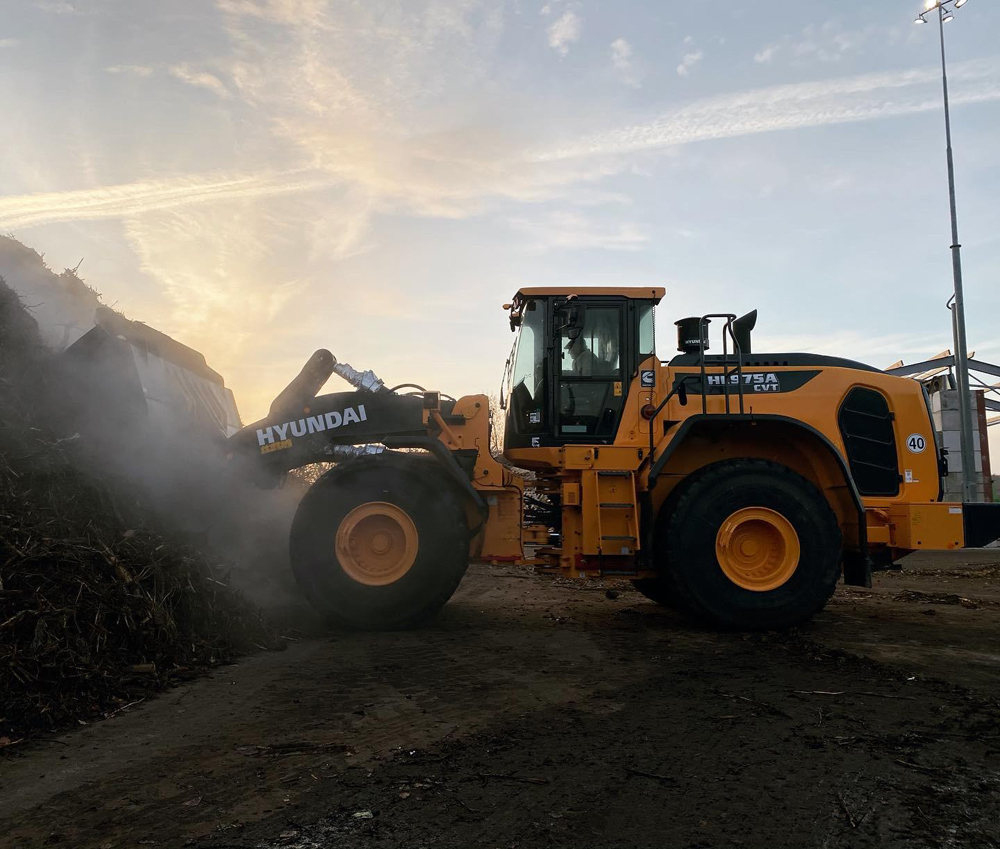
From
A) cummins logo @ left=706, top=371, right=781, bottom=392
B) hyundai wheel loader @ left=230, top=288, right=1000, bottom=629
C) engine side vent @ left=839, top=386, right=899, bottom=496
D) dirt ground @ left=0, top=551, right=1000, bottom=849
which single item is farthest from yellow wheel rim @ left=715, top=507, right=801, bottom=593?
cummins logo @ left=706, top=371, right=781, bottom=392

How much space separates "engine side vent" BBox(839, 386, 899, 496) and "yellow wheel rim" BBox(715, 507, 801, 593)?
3.39 feet

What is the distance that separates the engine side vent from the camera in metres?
6.77

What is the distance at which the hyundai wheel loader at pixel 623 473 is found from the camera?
6.34 metres

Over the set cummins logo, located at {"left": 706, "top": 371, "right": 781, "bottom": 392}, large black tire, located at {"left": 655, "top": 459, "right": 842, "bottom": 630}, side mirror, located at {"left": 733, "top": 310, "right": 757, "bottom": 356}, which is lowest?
large black tire, located at {"left": 655, "top": 459, "right": 842, "bottom": 630}

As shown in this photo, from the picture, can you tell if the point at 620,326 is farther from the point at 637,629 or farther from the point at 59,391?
the point at 59,391

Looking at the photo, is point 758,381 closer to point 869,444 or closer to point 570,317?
point 869,444

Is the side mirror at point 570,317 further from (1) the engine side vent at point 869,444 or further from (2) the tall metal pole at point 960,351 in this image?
(2) the tall metal pole at point 960,351

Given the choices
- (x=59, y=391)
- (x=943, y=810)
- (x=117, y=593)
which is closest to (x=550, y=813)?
(x=943, y=810)

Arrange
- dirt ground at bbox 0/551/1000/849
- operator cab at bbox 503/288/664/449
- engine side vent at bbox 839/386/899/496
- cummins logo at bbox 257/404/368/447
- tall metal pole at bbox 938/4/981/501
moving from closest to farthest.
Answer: dirt ground at bbox 0/551/1000/849
engine side vent at bbox 839/386/899/496
operator cab at bbox 503/288/664/449
cummins logo at bbox 257/404/368/447
tall metal pole at bbox 938/4/981/501

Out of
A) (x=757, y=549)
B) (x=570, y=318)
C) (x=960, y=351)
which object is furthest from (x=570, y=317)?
(x=960, y=351)

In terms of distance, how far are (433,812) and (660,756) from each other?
1.16 metres

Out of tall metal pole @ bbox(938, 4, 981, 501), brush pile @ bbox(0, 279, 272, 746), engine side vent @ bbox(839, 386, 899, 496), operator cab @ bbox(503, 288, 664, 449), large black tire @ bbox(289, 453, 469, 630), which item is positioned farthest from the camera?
tall metal pole @ bbox(938, 4, 981, 501)

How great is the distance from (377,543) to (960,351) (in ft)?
49.8

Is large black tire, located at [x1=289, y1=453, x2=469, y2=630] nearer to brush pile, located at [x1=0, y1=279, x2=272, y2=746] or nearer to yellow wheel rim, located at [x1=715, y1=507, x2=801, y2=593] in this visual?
brush pile, located at [x1=0, y1=279, x2=272, y2=746]
